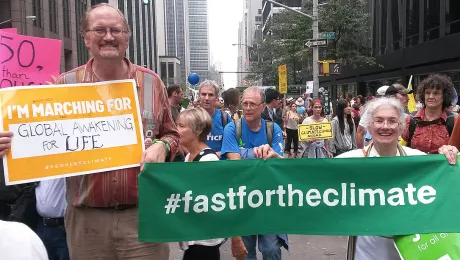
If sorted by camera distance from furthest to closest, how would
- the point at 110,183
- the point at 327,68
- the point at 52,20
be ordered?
the point at 52,20 → the point at 327,68 → the point at 110,183

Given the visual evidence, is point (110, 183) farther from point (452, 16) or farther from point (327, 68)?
point (452, 16)

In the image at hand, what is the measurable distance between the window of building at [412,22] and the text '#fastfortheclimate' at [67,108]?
85.9 feet

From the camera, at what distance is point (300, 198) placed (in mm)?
A: 2668

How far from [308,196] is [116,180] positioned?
112 centimetres

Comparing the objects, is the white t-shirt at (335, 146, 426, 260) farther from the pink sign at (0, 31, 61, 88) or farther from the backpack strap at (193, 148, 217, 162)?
the pink sign at (0, 31, 61, 88)

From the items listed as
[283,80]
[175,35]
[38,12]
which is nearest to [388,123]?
[283,80]

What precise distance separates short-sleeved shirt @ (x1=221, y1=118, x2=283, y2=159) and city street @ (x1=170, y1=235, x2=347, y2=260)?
1.83 meters

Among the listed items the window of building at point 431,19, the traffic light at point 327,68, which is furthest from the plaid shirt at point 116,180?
the window of building at point 431,19

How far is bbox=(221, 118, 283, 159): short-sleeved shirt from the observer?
415 centimetres

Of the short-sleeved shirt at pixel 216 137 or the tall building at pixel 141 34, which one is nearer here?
the short-sleeved shirt at pixel 216 137

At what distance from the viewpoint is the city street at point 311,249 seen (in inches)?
212

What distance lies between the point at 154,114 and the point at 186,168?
373 millimetres

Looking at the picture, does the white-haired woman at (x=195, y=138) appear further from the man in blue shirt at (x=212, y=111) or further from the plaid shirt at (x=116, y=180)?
the man in blue shirt at (x=212, y=111)

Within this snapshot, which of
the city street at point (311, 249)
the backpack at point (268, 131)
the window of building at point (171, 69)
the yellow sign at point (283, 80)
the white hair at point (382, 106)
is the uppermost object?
the window of building at point (171, 69)
